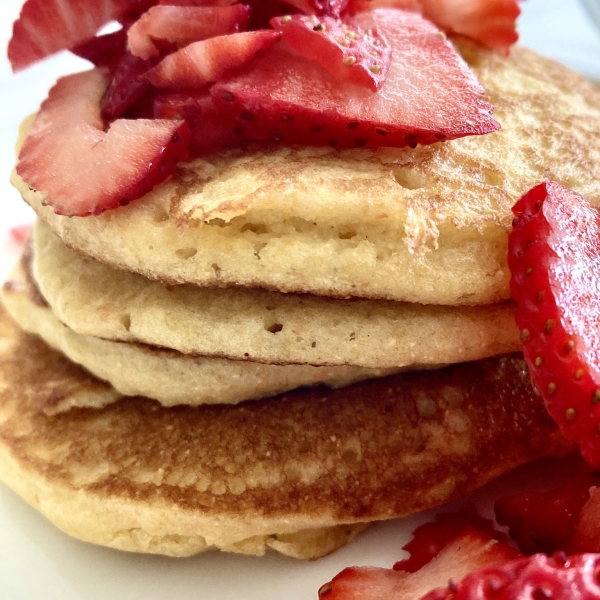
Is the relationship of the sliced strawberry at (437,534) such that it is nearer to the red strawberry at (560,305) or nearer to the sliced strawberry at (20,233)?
the red strawberry at (560,305)

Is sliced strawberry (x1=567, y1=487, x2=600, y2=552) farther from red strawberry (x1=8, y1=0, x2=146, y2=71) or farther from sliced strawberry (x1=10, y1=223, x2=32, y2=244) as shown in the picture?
sliced strawberry (x1=10, y1=223, x2=32, y2=244)

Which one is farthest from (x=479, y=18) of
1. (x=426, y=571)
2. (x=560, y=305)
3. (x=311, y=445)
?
(x=426, y=571)

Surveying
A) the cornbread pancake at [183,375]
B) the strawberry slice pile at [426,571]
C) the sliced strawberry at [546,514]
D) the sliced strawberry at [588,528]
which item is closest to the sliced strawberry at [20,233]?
the cornbread pancake at [183,375]

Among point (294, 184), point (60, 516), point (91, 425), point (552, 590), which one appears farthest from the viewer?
point (91, 425)

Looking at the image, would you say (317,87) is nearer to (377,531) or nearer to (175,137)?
(175,137)

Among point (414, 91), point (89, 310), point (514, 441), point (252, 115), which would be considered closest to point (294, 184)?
point (252, 115)

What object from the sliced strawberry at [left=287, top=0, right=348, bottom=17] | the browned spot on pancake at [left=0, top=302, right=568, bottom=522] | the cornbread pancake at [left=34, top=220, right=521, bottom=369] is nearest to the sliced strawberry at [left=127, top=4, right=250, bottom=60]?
the sliced strawberry at [left=287, top=0, right=348, bottom=17]
